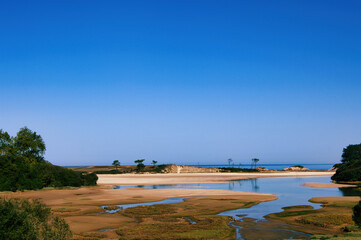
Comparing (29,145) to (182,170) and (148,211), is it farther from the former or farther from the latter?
(182,170)

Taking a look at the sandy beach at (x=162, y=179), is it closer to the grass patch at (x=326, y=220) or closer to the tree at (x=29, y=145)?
the tree at (x=29, y=145)

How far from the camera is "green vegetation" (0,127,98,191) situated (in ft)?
184

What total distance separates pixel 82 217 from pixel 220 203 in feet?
59.2

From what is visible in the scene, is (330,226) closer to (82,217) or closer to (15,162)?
(82,217)

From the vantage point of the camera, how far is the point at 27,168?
5831 centimetres

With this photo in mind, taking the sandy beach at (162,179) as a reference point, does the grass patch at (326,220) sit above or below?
above

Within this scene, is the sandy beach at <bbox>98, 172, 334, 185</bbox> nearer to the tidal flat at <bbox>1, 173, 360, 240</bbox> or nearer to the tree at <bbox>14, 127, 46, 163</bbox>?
A: the tree at <bbox>14, 127, 46, 163</bbox>

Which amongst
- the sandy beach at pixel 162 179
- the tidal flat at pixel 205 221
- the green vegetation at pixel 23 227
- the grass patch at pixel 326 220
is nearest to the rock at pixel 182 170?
the sandy beach at pixel 162 179

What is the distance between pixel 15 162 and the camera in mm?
58156

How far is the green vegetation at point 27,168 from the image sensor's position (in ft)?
184

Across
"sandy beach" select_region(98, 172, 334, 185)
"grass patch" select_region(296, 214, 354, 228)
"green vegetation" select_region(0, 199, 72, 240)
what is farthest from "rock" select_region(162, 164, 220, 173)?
"green vegetation" select_region(0, 199, 72, 240)

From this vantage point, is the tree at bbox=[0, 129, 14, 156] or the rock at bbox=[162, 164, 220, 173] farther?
the rock at bbox=[162, 164, 220, 173]

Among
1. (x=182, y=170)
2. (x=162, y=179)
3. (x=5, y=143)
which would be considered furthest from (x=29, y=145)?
(x=182, y=170)

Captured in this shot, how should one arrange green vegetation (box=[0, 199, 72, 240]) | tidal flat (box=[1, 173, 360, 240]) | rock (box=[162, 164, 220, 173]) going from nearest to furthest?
green vegetation (box=[0, 199, 72, 240]) < tidal flat (box=[1, 173, 360, 240]) < rock (box=[162, 164, 220, 173])
